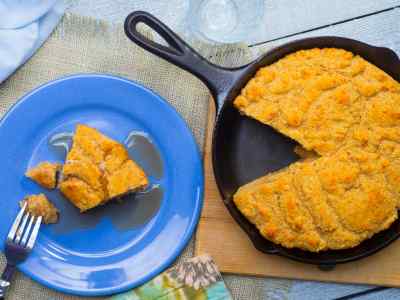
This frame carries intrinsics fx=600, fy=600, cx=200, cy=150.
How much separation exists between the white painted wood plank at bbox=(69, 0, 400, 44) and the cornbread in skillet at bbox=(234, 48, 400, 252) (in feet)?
1.27

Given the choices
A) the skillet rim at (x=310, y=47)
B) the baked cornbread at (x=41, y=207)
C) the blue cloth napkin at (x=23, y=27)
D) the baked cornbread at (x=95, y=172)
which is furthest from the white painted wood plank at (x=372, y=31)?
the baked cornbread at (x=41, y=207)

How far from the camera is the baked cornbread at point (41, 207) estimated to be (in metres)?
2.24

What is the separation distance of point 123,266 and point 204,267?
31 centimetres

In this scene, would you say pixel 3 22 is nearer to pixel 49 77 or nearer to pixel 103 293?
pixel 49 77

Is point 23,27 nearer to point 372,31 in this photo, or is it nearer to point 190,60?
point 190,60

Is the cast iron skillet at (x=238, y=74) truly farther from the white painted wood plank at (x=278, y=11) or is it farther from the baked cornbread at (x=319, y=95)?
the white painted wood plank at (x=278, y=11)

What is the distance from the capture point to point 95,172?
2217 millimetres

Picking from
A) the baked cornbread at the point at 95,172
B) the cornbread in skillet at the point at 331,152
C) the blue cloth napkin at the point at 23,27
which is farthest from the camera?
the blue cloth napkin at the point at 23,27

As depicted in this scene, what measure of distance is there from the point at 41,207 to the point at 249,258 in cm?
81

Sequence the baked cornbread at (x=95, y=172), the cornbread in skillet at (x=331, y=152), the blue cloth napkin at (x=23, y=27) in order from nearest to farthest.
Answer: the cornbread in skillet at (x=331, y=152) → the baked cornbread at (x=95, y=172) → the blue cloth napkin at (x=23, y=27)

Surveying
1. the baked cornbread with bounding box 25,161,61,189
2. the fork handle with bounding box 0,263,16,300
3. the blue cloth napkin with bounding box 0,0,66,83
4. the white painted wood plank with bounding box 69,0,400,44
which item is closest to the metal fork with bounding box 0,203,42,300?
the fork handle with bounding box 0,263,16,300

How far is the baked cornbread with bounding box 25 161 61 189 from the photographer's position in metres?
2.26

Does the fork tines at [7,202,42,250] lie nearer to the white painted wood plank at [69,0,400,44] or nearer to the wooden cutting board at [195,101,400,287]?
the wooden cutting board at [195,101,400,287]

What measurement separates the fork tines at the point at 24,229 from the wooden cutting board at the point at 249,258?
0.62m
